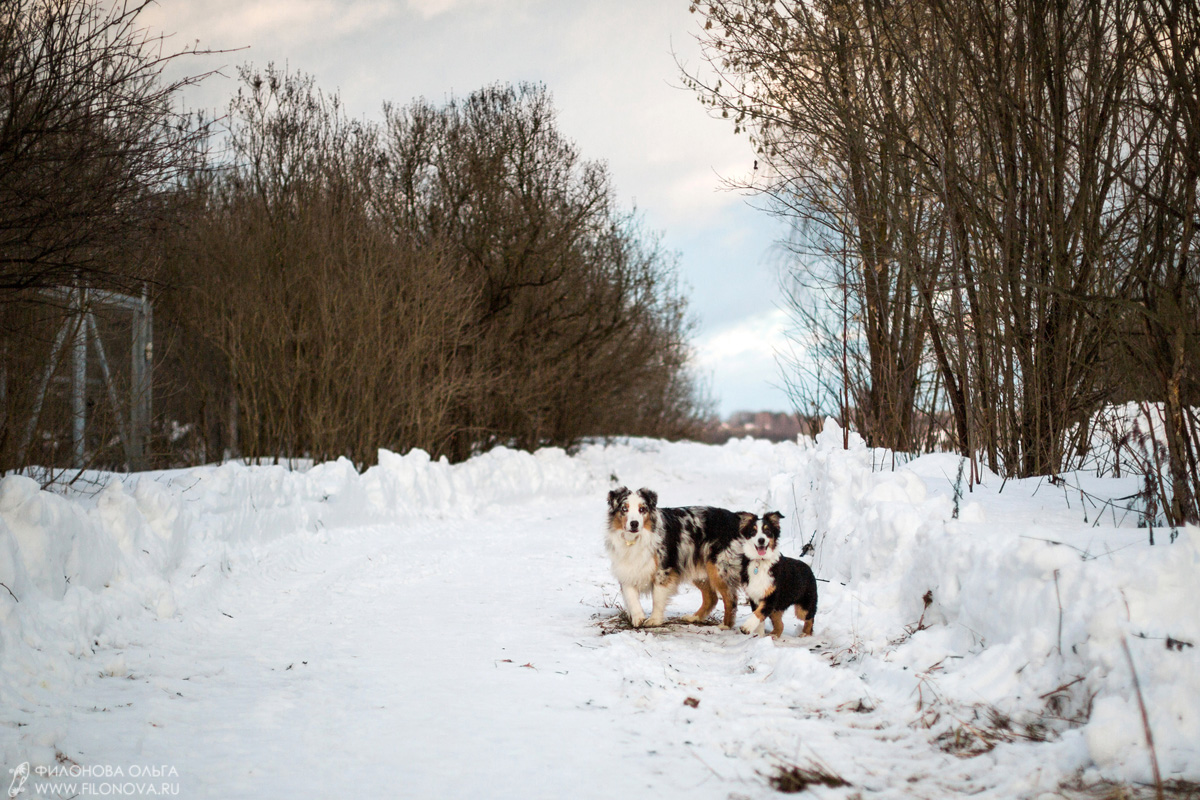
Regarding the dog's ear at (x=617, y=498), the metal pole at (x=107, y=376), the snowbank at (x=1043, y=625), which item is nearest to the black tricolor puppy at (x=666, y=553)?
the dog's ear at (x=617, y=498)

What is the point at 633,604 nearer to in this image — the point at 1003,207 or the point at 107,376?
the point at 1003,207

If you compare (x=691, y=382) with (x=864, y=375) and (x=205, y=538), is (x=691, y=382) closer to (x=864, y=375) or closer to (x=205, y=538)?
(x=864, y=375)

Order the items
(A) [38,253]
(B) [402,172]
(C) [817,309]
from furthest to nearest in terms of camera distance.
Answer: (B) [402,172] → (C) [817,309] → (A) [38,253]

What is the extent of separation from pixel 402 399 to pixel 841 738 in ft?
45.5

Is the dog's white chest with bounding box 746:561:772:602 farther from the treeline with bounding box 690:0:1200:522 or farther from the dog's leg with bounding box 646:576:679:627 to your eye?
the treeline with bounding box 690:0:1200:522

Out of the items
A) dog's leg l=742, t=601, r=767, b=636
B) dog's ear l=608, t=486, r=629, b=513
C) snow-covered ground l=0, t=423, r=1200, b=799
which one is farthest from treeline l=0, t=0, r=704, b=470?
dog's leg l=742, t=601, r=767, b=636

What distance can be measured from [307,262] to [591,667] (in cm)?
1292

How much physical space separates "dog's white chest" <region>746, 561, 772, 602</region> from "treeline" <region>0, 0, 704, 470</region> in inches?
223

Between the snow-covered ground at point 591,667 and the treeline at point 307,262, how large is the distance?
2.17 m

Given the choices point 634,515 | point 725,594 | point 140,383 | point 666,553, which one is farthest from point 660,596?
point 140,383

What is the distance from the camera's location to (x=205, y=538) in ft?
27.6

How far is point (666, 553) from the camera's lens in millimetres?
7148

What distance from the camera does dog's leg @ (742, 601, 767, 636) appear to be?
6.38 m

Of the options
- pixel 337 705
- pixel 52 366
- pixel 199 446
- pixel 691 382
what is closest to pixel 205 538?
pixel 52 366
